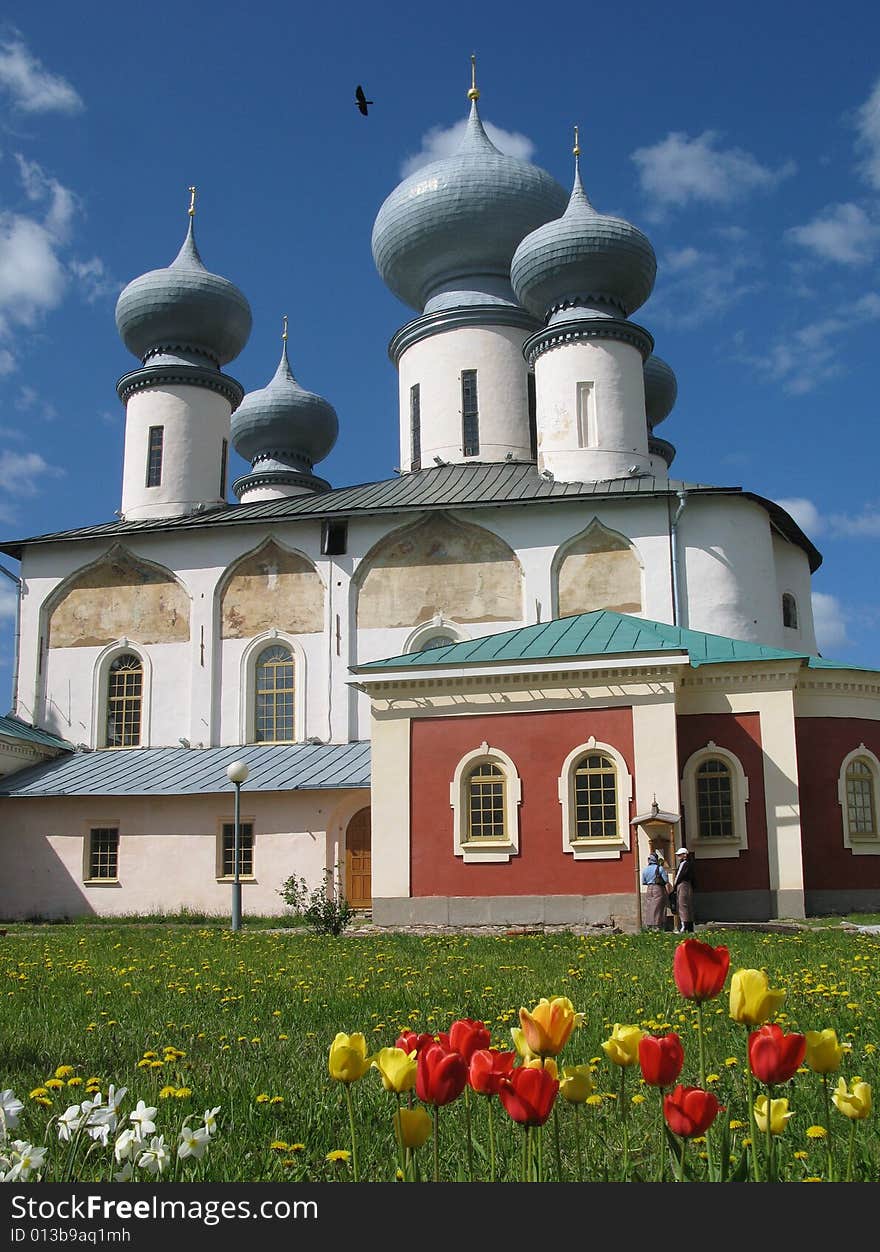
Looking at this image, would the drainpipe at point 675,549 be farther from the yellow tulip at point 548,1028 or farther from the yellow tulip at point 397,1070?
the yellow tulip at point 397,1070

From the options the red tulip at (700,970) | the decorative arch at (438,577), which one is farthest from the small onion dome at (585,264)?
the red tulip at (700,970)

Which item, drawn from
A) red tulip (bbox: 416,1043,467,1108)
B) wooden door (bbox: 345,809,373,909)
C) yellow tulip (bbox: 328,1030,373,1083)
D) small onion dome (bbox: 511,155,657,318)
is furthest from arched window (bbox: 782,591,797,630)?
red tulip (bbox: 416,1043,467,1108)

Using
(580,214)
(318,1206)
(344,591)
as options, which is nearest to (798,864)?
A: (344,591)

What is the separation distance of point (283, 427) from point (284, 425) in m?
0.07

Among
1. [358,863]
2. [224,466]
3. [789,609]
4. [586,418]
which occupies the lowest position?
[358,863]

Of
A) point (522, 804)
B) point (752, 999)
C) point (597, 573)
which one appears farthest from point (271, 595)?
point (752, 999)

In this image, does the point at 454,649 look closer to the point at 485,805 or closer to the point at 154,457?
the point at 485,805

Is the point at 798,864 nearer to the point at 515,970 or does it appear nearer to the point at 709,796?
the point at 709,796

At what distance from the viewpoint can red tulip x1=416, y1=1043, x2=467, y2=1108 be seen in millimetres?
2203

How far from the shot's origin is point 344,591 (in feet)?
79.4

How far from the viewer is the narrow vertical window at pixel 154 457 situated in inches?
1120

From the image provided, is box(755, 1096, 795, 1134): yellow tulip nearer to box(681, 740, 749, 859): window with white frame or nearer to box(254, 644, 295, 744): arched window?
box(681, 740, 749, 859): window with white frame

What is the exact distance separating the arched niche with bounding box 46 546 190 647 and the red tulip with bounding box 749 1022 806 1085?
23.6m

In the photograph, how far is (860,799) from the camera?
733 inches
